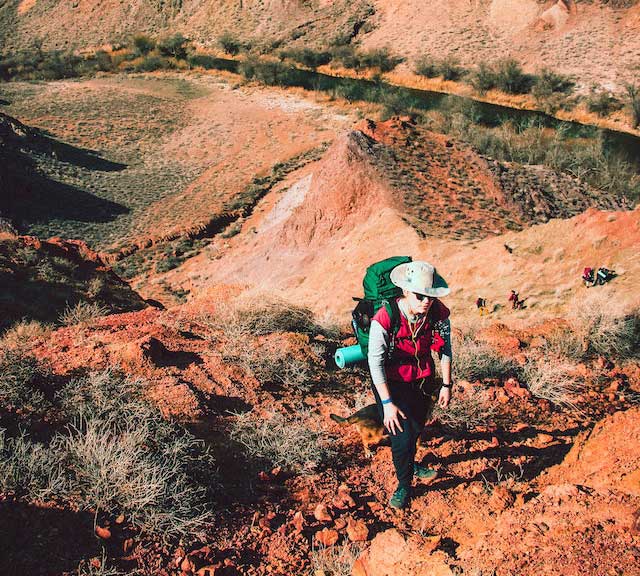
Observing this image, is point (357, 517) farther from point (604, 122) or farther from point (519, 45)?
point (519, 45)

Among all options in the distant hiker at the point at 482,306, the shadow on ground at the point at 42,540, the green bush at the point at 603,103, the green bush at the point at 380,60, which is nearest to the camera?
the shadow on ground at the point at 42,540

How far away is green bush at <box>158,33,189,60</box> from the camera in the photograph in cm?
4903

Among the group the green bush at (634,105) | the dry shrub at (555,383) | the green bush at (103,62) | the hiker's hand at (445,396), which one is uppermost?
the green bush at (103,62)

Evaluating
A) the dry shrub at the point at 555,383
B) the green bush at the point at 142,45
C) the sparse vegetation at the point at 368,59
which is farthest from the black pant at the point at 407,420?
the green bush at the point at 142,45

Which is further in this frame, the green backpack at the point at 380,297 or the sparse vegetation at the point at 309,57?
the sparse vegetation at the point at 309,57

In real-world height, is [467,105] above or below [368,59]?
below

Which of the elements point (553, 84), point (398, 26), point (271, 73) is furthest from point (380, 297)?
point (398, 26)

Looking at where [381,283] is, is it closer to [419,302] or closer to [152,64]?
[419,302]

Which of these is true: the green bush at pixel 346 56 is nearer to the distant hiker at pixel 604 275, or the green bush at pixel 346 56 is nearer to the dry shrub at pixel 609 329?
the distant hiker at pixel 604 275

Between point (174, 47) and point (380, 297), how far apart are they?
53.5 metres

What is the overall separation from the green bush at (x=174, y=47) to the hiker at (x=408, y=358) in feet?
172

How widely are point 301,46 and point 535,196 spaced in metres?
39.5

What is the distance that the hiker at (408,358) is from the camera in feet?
9.78

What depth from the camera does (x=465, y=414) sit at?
4.37 m
